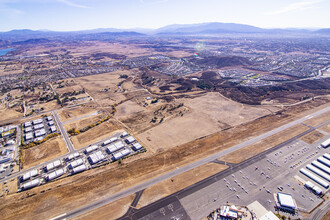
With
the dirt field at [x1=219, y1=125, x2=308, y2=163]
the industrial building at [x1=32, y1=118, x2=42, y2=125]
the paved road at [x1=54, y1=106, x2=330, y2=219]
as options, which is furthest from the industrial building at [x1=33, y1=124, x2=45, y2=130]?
the dirt field at [x1=219, y1=125, x2=308, y2=163]

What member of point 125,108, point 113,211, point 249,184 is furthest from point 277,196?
point 125,108

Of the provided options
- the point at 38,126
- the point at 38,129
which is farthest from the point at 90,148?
the point at 38,126

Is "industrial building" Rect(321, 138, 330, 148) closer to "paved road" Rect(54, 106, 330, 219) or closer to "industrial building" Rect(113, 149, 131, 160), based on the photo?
"paved road" Rect(54, 106, 330, 219)

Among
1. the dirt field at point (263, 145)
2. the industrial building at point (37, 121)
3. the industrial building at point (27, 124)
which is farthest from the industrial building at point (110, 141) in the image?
the dirt field at point (263, 145)

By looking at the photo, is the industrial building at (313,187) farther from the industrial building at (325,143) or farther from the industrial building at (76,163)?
the industrial building at (76,163)

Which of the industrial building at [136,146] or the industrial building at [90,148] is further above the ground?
the industrial building at [90,148]

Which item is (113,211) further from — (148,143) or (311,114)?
(311,114)

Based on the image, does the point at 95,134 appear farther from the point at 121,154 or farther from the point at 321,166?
the point at 321,166
